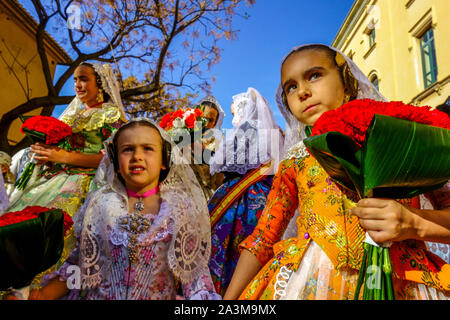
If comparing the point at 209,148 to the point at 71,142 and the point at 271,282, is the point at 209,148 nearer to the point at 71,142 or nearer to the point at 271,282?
the point at 71,142

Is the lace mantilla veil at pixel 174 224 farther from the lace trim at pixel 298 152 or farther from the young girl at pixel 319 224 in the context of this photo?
the lace trim at pixel 298 152

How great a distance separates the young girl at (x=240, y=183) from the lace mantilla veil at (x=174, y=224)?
647 mm

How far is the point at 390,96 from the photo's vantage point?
9.01m

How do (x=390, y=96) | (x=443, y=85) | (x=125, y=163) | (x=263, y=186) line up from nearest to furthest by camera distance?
(x=125, y=163) < (x=263, y=186) < (x=443, y=85) < (x=390, y=96)

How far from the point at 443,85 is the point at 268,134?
664 cm

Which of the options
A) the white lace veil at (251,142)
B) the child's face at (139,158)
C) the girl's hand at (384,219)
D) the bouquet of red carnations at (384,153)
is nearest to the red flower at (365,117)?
the bouquet of red carnations at (384,153)

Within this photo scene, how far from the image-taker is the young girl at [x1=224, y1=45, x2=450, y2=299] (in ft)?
3.25

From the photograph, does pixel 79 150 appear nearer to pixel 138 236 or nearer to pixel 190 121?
pixel 190 121

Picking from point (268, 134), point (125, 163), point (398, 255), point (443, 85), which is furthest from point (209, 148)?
point (443, 85)

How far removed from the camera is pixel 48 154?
2.90 meters

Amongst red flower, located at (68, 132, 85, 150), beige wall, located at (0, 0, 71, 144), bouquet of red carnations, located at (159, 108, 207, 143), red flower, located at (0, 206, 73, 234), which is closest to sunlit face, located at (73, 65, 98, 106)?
red flower, located at (68, 132, 85, 150)

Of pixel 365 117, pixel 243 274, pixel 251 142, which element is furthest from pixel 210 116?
pixel 365 117

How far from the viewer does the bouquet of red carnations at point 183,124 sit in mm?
3777

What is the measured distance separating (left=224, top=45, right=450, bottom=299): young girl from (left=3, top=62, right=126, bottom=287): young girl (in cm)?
196
